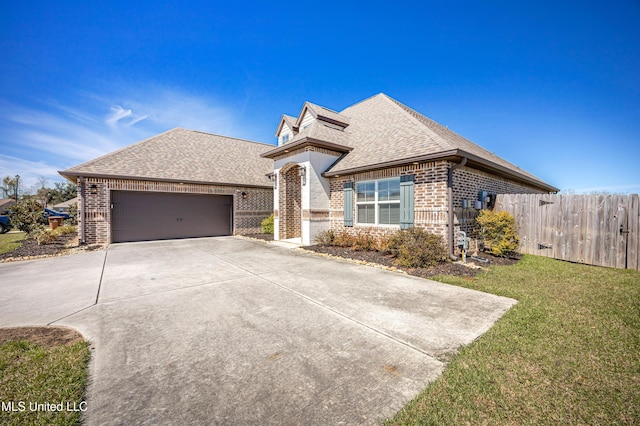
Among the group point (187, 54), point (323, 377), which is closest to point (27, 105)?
point (187, 54)

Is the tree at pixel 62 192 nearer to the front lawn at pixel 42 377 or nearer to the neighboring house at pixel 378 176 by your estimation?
the neighboring house at pixel 378 176

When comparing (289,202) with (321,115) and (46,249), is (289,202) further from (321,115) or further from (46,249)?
(46,249)

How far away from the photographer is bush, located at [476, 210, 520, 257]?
765 cm

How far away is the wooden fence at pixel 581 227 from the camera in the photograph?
675cm

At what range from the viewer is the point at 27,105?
45.4 ft

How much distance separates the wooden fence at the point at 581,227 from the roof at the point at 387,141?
73.6 inches

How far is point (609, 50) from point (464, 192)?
371 inches

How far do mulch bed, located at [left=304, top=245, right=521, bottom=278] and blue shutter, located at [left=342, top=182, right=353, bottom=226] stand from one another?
4.64 feet

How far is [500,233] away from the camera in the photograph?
7781 millimetres

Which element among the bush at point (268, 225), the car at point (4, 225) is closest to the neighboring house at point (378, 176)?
the bush at point (268, 225)

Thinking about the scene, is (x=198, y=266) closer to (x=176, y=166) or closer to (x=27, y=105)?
(x=176, y=166)

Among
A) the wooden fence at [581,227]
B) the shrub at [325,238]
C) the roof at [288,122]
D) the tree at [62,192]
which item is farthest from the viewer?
the tree at [62,192]

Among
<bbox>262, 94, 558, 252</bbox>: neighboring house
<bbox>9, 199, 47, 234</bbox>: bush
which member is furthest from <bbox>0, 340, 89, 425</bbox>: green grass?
<bbox>9, 199, 47, 234</bbox>: bush

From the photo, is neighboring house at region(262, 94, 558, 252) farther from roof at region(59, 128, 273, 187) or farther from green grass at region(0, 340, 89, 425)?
green grass at region(0, 340, 89, 425)
